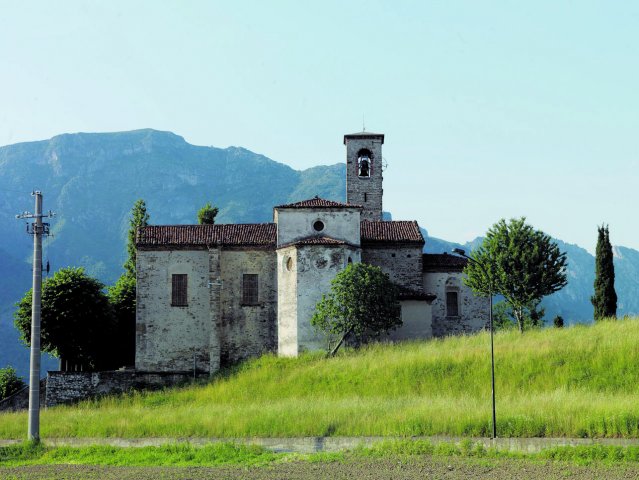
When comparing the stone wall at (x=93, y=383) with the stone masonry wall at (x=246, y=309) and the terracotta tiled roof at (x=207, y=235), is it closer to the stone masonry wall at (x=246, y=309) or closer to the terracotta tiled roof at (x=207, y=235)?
the stone masonry wall at (x=246, y=309)

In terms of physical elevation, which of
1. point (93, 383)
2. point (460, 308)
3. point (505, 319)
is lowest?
point (93, 383)

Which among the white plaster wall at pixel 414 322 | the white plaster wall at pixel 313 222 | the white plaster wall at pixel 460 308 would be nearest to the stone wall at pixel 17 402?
the white plaster wall at pixel 313 222

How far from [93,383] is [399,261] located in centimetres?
1772

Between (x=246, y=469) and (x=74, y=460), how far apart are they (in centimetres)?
645

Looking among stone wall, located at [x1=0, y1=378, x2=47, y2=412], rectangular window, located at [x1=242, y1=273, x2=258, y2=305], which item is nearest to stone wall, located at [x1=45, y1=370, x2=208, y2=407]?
stone wall, located at [x1=0, y1=378, x2=47, y2=412]

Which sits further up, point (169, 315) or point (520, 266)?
point (520, 266)

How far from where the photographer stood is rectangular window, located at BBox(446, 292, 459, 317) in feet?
150

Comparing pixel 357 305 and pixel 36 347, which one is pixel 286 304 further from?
pixel 36 347

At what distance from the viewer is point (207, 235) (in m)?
46.1

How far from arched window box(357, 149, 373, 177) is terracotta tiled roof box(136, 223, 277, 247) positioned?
940 cm

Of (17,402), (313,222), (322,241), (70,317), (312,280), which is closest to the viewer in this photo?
(17,402)

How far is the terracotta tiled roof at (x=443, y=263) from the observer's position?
45.9 meters

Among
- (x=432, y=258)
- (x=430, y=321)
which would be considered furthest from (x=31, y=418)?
(x=432, y=258)

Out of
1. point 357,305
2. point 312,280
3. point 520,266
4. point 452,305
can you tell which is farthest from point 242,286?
point 520,266
